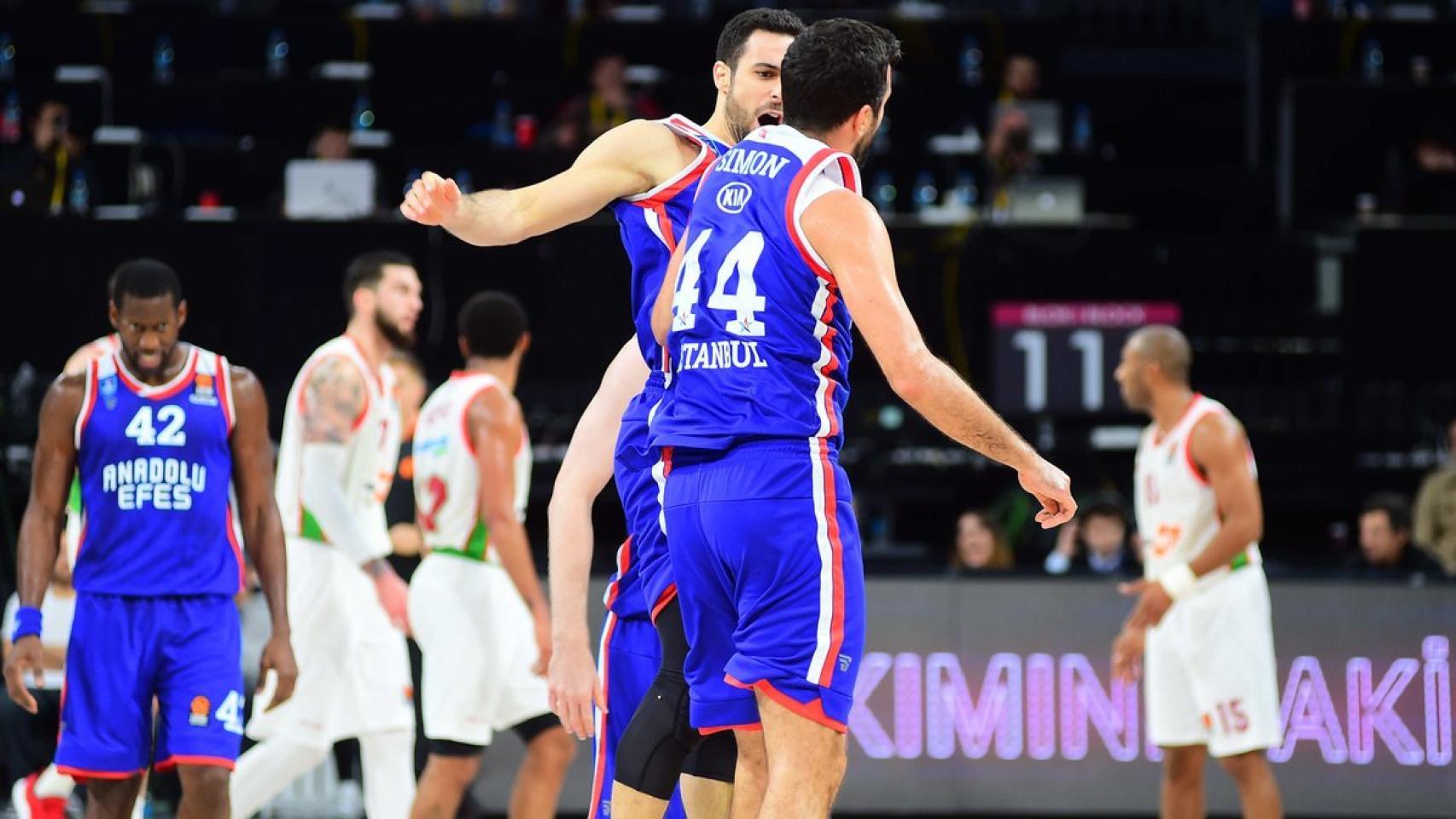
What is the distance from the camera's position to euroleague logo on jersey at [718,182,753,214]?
4.04m

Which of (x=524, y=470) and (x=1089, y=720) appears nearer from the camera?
(x=524, y=470)

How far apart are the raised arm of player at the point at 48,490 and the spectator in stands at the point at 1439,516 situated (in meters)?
7.41

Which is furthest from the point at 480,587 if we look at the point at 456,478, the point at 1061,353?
the point at 1061,353

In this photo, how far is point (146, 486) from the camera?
588 cm

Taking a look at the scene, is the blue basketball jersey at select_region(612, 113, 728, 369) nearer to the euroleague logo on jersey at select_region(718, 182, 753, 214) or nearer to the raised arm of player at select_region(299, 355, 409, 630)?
the euroleague logo on jersey at select_region(718, 182, 753, 214)

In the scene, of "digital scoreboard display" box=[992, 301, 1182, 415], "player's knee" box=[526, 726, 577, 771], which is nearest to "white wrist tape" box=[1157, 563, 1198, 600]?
"player's knee" box=[526, 726, 577, 771]

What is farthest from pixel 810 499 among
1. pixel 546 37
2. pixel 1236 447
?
pixel 546 37

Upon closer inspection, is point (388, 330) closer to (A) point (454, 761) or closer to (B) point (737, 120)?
(A) point (454, 761)

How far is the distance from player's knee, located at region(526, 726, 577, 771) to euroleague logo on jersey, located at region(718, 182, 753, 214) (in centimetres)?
359

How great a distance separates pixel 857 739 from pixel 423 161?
5954mm

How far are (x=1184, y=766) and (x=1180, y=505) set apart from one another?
1.04 m

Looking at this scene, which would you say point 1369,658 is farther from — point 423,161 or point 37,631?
point 423,161

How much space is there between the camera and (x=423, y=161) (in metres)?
13.2

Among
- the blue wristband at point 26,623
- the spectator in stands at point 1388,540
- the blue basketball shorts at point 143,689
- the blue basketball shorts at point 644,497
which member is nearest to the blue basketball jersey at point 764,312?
the blue basketball shorts at point 644,497
